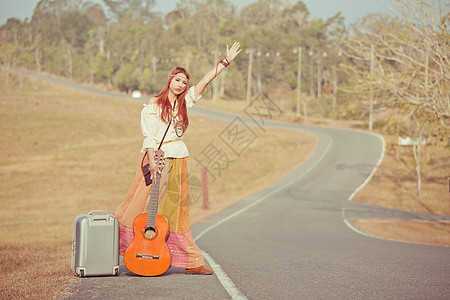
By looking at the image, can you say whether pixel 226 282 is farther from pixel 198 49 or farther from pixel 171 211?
pixel 198 49

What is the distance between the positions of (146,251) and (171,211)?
57cm

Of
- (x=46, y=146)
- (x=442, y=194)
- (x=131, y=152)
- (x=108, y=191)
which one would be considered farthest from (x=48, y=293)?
(x=46, y=146)

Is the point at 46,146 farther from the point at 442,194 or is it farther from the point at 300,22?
the point at 300,22

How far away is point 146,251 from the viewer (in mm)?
5969

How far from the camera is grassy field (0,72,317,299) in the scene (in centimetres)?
1226

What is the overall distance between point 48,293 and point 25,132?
4906 cm

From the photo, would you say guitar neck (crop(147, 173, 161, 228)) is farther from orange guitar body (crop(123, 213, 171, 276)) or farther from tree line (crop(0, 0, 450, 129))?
tree line (crop(0, 0, 450, 129))

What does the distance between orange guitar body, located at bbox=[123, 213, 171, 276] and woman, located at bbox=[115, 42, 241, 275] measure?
0.19m

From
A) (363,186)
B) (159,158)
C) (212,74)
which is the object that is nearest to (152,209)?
(159,158)

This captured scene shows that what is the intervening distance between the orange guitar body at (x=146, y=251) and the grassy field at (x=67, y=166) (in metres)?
0.77

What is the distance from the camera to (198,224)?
1930cm

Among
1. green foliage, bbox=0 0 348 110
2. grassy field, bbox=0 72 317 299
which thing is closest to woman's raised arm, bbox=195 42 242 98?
grassy field, bbox=0 72 317 299

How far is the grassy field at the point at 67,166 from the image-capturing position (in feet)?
40.2

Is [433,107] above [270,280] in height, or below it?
above
